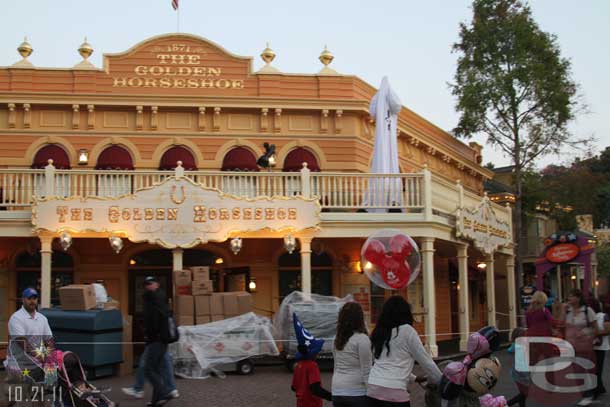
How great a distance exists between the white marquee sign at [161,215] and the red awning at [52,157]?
4.45m

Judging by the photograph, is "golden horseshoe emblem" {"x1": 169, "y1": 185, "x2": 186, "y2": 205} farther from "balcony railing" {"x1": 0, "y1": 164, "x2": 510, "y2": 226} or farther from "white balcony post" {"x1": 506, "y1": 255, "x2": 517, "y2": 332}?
"white balcony post" {"x1": 506, "y1": 255, "x2": 517, "y2": 332}

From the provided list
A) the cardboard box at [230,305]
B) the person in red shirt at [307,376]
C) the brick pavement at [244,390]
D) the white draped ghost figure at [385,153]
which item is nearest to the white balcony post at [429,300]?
the white draped ghost figure at [385,153]

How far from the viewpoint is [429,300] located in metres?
18.2

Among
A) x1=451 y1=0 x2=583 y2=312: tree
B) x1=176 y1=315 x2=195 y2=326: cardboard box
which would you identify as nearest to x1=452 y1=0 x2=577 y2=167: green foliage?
x1=451 y1=0 x2=583 y2=312: tree

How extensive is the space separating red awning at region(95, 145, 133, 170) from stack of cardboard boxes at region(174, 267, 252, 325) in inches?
253

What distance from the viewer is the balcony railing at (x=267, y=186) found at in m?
17.4

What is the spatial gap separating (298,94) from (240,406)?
12.8 m

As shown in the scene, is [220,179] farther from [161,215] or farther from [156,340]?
[156,340]

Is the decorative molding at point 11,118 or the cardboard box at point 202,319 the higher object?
the decorative molding at point 11,118

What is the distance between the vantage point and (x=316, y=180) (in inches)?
747

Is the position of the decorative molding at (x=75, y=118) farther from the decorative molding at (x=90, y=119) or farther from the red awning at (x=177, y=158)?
the red awning at (x=177, y=158)

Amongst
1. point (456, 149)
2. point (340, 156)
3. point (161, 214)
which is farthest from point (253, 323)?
point (456, 149)

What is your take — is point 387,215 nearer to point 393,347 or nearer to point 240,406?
point 240,406

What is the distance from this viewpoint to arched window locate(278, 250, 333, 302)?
21.0 meters
